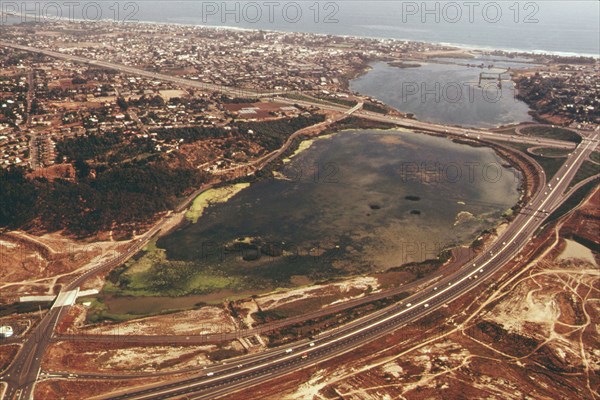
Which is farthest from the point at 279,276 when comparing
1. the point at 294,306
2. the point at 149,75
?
the point at 149,75

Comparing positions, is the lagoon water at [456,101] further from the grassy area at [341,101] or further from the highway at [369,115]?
the grassy area at [341,101]

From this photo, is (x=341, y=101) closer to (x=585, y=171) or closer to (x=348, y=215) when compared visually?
(x=585, y=171)

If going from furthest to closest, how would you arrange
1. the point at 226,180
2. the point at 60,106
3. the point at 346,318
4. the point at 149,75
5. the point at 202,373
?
the point at 149,75
the point at 60,106
the point at 226,180
the point at 346,318
the point at 202,373

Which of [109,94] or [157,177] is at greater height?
[109,94]

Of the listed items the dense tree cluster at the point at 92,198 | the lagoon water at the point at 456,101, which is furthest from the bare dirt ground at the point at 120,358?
the lagoon water at the point at 456,101

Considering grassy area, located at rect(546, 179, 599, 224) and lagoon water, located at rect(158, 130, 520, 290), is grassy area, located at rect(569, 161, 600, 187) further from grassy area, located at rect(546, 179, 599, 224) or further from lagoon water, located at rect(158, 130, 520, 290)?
lagoon water, located at rect(158, 130, 520, 290)

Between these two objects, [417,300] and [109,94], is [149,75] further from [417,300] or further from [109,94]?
[417,300]
